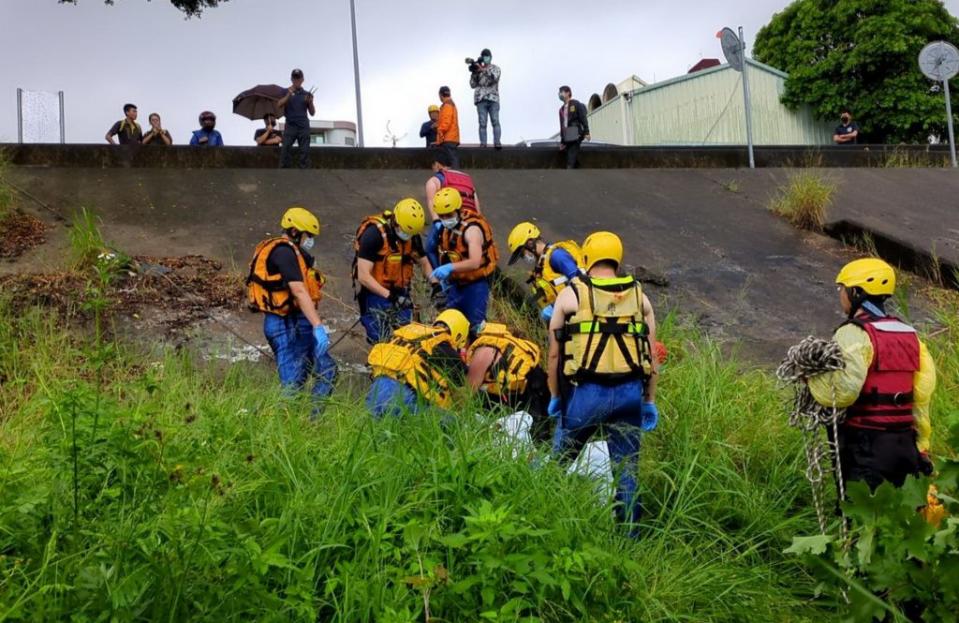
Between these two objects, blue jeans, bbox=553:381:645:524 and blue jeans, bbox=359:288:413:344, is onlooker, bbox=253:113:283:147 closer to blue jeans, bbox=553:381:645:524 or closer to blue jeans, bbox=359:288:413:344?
blue jeans, bbox=359:288:413:344

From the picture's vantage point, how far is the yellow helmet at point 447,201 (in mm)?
7051

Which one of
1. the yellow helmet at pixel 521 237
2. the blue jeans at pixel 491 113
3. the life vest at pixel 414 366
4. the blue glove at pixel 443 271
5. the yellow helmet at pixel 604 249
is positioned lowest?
the life vest at pixel 414 366

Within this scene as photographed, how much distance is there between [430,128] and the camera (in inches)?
569

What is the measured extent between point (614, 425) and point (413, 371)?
1.06 meters

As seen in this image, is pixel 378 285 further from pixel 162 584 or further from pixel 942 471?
pixel 942 471

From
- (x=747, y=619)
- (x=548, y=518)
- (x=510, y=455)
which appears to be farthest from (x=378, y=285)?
(x=747, y=619)

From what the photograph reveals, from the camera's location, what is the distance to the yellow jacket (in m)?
4.28

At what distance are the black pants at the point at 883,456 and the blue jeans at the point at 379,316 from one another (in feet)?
10.9

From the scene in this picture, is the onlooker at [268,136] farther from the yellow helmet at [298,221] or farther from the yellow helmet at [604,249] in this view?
the yellow helmet at [604,249]

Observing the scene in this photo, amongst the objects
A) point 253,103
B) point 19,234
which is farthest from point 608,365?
point 253,103

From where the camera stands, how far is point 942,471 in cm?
228

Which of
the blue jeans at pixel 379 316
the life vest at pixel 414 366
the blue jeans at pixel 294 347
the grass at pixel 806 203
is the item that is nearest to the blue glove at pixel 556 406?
the life vest at pixel 414 366

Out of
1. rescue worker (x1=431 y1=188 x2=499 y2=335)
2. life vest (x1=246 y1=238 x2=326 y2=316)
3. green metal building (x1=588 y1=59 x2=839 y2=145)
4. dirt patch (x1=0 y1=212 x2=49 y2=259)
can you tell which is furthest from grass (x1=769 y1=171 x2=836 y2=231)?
green metal building (x1=588 y1=59 x2=839 y2=145)

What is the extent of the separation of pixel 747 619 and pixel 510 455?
120 centimetres
